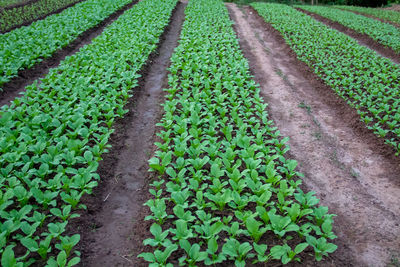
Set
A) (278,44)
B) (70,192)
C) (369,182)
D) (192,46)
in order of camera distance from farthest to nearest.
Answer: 1. (278,44)
2. (192,46)
3. (369,182)
4. (70,192)

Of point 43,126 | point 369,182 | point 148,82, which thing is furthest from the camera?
point 148,82

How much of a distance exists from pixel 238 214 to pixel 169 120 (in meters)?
2.97

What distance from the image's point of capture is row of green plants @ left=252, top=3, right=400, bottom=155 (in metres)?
6.82

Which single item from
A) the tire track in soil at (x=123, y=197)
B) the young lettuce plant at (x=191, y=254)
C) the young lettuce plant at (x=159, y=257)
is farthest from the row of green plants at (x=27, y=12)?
the young lettuce plant at (x=191, y=254)

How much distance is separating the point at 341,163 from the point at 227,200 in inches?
121

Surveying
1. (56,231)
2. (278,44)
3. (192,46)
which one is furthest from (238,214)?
(278,44)

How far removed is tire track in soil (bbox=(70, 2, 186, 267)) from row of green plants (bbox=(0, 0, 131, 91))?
4.30m

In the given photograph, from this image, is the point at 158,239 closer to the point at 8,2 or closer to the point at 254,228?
the point at 254,228

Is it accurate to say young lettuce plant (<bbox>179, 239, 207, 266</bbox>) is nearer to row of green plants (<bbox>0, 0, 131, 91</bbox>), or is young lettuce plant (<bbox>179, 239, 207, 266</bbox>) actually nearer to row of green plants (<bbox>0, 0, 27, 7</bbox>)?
row of green plants (<bbox>0, 0, 131, 91</bbox>)

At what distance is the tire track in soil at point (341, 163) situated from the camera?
12.7 feet

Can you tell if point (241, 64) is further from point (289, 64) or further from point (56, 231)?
point (56, 231)

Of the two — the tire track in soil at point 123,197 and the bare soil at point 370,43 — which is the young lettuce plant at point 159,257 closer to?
the tire track in soil at point 123,197

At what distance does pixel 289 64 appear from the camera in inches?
449

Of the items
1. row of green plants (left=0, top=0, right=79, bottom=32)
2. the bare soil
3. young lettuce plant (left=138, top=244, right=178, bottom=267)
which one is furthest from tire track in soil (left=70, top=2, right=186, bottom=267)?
row of green plants (left=0, top=0, right=79, bottom=32)
